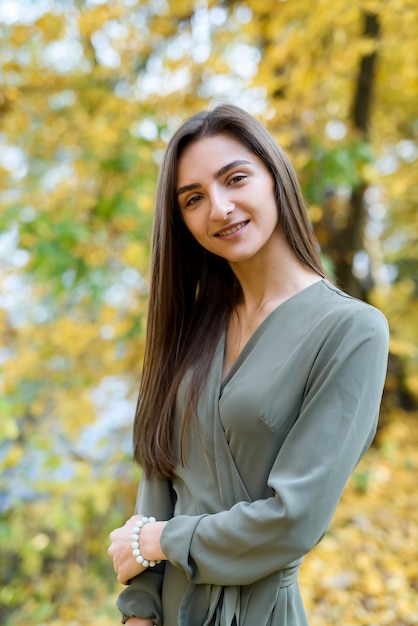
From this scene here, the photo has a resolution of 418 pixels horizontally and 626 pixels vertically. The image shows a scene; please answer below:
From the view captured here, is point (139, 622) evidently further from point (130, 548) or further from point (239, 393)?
point (239, 393)

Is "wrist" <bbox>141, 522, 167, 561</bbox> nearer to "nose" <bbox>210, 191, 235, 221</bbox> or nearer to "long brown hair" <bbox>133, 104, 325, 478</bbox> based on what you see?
"long brown hair" <bbox>133, 104, 325, 478</bbox>

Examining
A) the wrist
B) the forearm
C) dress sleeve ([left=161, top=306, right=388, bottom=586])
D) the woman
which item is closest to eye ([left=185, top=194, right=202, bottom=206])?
the woman

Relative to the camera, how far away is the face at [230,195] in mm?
1138

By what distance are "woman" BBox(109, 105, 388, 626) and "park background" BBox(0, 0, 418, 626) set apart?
145 centimetres

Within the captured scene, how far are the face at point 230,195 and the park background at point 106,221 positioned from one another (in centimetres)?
151

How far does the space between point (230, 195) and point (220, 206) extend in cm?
4

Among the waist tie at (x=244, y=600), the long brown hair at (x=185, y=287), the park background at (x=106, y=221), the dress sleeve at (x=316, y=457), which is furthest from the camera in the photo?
the park background at (x=106, y=221)

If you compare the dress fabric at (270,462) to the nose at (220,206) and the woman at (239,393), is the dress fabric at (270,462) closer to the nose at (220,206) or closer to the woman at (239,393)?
the woman at (239,393)

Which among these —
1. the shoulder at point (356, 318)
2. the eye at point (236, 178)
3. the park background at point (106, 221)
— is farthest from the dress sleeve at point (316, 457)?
the park background at point (106, 221)

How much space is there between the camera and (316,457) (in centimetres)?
95

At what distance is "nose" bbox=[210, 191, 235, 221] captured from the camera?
112 centimetres

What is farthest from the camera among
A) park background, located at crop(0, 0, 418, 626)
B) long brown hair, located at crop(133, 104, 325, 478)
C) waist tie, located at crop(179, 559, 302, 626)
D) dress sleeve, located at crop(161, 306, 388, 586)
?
park background, located at crop(0, 0, 418, 626)

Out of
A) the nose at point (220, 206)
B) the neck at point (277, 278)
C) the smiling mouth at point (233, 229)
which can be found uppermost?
the nose at point (220, 206)

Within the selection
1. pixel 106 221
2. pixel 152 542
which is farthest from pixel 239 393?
pixel 106 221
